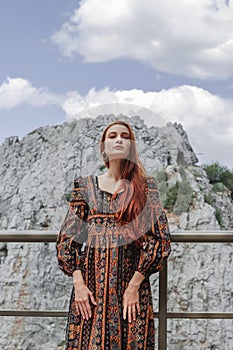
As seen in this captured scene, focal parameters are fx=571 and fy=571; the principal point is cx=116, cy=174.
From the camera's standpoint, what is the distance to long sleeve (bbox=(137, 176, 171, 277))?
5.84 feet

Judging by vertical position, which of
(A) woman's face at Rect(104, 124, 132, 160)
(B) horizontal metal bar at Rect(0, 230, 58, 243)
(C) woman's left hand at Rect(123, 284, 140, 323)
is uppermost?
(A) woman's face at Rect(104, 124, 132, 160)

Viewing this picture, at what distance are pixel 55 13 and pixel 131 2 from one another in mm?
816

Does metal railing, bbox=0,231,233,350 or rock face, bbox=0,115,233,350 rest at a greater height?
rock face, bbox=0,115,233,350

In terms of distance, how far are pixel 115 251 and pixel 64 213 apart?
1.03m

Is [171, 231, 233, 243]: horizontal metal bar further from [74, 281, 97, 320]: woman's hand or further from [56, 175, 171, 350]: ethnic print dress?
[74, 281, 97, 320]: woman's hand

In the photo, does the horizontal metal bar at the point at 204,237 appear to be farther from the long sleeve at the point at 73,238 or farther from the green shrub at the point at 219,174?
the green shrub at the point at 219,174

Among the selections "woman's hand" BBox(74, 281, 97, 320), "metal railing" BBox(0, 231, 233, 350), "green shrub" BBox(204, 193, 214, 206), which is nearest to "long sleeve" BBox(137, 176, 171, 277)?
"woman's hand" BBox(74, 281, 97, 320)

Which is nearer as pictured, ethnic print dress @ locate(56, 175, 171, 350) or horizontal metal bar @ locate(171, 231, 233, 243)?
ethnic print dress @ locate(56, 175, 171, 350)

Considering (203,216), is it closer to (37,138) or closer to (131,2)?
(37,138)

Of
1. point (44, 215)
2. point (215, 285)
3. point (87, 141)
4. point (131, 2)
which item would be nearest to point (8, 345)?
point (44, 215)

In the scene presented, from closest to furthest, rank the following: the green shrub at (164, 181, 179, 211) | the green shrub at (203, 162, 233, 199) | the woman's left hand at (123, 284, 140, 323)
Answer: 1. the woman's left hand at (123, 284, 140, 323)
2. the green shrub at (164, 181, 179, 211)
3. the green shrub at (203, 162, 233, 199)

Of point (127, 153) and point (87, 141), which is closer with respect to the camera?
point (127, 153)

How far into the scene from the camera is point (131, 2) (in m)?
2.97

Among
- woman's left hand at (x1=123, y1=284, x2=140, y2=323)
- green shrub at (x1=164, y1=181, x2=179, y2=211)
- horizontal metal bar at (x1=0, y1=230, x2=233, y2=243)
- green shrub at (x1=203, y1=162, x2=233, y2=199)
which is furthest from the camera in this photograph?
green shrub at (x1=203, y1=162, x2=233, y2=199)
